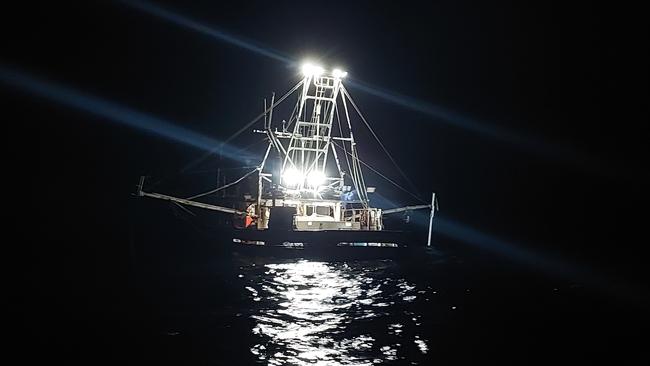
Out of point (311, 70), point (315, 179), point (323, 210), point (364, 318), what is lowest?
point (364, 318)

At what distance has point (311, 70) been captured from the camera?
28891mm

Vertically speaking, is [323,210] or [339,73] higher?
[339,73]

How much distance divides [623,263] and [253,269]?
25.8 m

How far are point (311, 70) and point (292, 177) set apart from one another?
6453 mm

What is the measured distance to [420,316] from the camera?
1642cm

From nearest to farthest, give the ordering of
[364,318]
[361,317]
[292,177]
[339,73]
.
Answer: [364,318], [361,317], [339,73], [292,177]

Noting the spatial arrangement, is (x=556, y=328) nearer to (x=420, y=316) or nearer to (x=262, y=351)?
(x=420, y=316)

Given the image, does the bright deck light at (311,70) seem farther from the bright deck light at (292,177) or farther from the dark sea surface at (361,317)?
the dark sea surface at (361,317)

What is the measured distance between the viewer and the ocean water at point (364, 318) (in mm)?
12359

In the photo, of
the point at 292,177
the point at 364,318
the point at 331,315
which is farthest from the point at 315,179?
the point at 364,318

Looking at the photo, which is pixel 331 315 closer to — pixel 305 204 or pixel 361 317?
pixel 361 317

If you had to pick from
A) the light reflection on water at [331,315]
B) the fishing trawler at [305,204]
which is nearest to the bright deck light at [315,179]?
the fishing trawler at [305,204]

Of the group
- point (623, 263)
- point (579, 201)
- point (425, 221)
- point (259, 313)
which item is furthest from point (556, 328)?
point (579, 201)

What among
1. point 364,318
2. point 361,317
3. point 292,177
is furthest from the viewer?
point 292,177
